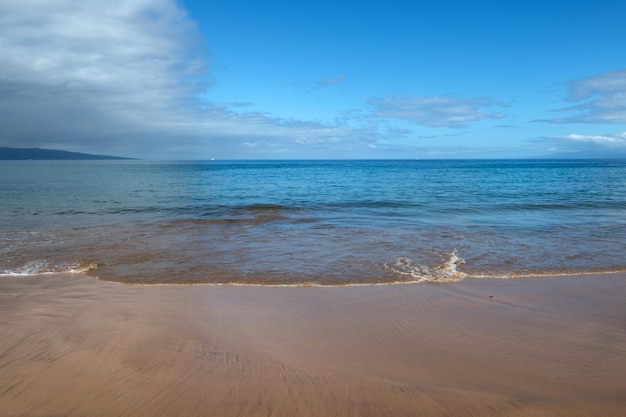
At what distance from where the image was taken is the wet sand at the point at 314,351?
12.9 feet

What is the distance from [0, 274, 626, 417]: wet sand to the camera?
3928 mm

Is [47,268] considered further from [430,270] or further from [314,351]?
[430,270]

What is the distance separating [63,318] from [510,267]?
9.31m

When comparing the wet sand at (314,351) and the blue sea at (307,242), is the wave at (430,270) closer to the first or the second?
the blue sea at (307,242)

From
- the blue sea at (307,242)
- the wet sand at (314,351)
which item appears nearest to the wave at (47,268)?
the blue sea at (307,242)

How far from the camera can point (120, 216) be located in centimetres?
1802

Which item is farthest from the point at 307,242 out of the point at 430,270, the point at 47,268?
the point at 47,268

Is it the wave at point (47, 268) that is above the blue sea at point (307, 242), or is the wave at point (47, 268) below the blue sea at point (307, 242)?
below

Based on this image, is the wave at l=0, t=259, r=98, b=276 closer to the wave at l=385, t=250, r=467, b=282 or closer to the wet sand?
the wet sand

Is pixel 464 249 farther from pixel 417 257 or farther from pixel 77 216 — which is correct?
pixel 77 216

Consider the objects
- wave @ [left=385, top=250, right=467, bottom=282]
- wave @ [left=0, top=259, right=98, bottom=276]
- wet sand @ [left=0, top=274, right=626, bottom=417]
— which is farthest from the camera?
wave @ [left=0, top=259, right=98, bottom=276]

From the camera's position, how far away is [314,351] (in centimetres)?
505

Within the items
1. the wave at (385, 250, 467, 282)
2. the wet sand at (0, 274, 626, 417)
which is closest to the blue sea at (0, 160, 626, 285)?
the wave at (385, 250, 467, 282)

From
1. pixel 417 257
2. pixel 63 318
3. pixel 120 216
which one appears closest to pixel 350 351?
pixel 63 318
